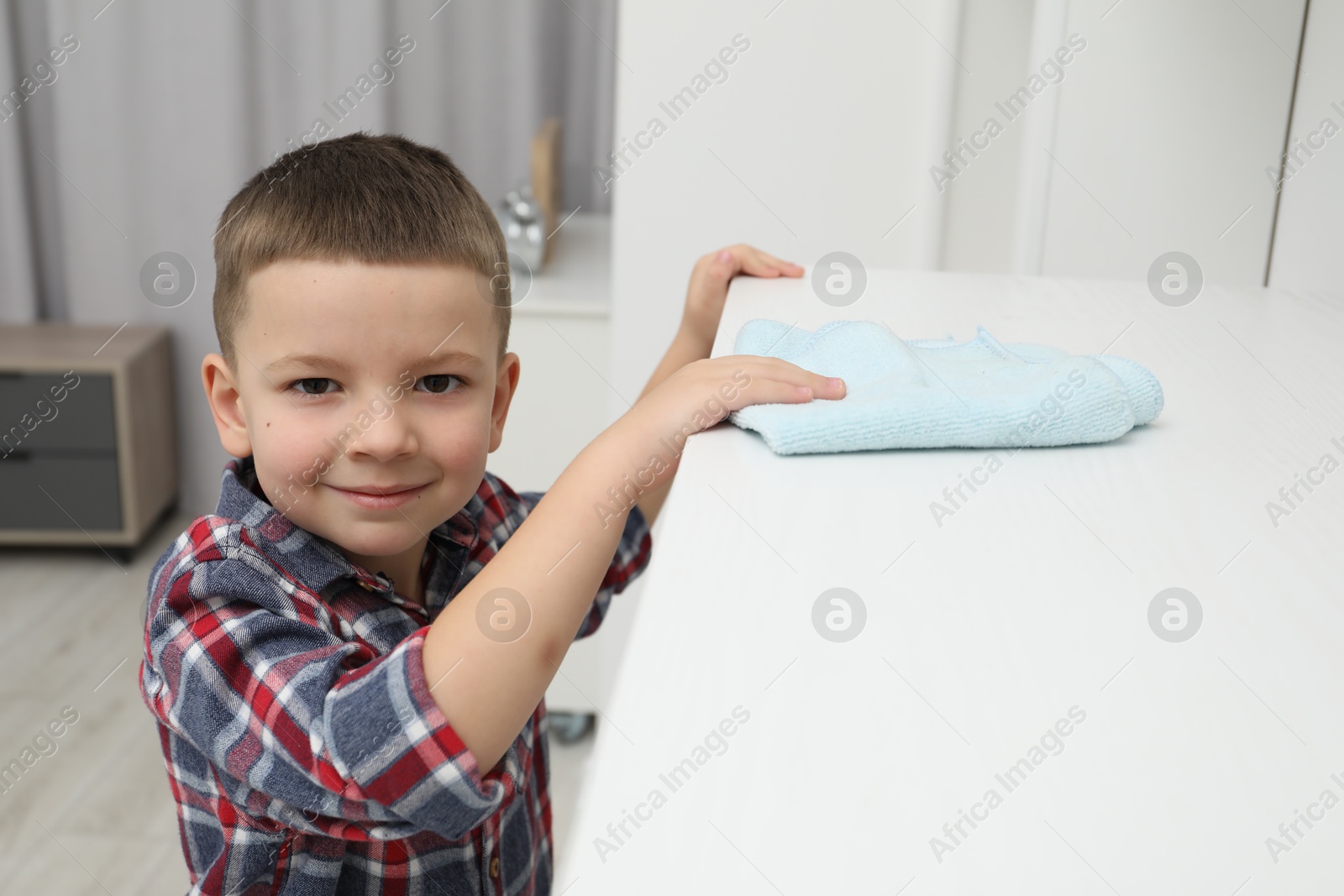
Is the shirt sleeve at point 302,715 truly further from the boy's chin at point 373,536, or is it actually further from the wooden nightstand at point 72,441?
the wooden nightstand at point 72,441

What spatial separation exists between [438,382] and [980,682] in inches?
15.1

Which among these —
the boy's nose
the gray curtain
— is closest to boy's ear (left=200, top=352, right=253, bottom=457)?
the boy's nose

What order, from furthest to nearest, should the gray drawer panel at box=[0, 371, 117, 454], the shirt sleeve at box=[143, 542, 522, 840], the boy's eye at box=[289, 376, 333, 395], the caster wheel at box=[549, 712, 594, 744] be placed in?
1. the gray drawer panel at box=[0, 371, 117, 454]
2. the caster wheel at box=[549, 712, 594, 744]
3. the boy's eye at box=[289, 376, 333, 395]
4. the shirt sleeve at box=[143, 542, 522, 840]

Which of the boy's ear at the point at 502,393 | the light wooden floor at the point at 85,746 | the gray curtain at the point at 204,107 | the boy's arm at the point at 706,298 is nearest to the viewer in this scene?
the boy's ear at the point at 502,393

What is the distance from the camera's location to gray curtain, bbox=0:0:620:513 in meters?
2.26

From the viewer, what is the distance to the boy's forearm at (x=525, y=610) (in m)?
0.48

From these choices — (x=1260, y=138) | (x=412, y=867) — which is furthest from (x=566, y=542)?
(x=1260, y=138)

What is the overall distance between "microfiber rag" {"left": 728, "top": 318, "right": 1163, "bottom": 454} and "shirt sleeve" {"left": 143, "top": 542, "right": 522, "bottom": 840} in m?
0.19

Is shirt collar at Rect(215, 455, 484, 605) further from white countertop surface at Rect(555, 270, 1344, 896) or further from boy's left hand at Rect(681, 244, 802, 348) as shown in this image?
boy's left hand at Rect(681, 244, 802, 348)

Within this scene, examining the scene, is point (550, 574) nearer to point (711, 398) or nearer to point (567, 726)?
point (711, 398)

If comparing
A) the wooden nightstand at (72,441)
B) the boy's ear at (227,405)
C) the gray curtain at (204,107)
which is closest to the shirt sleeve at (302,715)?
the boy's ear at (227,405)

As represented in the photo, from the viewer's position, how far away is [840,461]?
481 mm

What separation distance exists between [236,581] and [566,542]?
16 centimetres

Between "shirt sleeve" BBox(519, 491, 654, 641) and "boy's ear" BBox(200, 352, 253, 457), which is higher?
"boy's ear" BBox(200, 352, 253, 457)
